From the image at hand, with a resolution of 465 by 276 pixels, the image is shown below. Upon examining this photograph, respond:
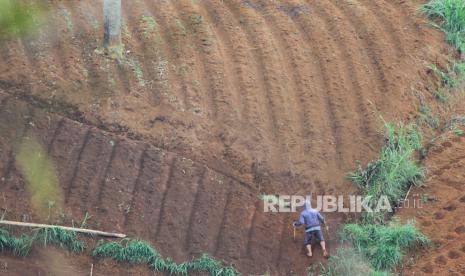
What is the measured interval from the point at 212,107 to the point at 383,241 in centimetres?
231

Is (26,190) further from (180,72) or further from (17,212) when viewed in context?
(180,72)

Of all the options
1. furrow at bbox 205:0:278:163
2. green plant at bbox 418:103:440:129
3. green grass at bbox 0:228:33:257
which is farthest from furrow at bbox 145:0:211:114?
green plant at bbox 418:103:440:129

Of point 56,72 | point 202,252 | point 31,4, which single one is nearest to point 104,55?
point 56,72

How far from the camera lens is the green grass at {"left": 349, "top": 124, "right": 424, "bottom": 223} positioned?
8438 mm

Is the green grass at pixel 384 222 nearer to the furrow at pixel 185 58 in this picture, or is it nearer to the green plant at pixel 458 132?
the green plant at pixel 458 132

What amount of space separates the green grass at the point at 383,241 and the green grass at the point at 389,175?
0.73 feet

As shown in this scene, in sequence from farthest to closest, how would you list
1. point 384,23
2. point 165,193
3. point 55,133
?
point 384,23
point 55,133
point 165,193

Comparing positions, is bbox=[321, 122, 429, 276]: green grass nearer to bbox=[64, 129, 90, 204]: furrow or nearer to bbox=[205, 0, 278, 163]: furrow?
bbox=[205, 0, 278, 163]: furrow

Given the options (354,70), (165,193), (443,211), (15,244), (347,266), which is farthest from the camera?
(354,70)

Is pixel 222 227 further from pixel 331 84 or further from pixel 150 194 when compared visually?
pixel 331 84

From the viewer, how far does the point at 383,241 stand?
7977 millimetres

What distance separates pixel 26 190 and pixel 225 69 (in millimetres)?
2625

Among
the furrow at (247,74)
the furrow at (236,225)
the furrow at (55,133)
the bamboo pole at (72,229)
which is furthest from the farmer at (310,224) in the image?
the furrow at (55,133)

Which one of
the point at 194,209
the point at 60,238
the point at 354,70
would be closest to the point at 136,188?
the point at 194,209
